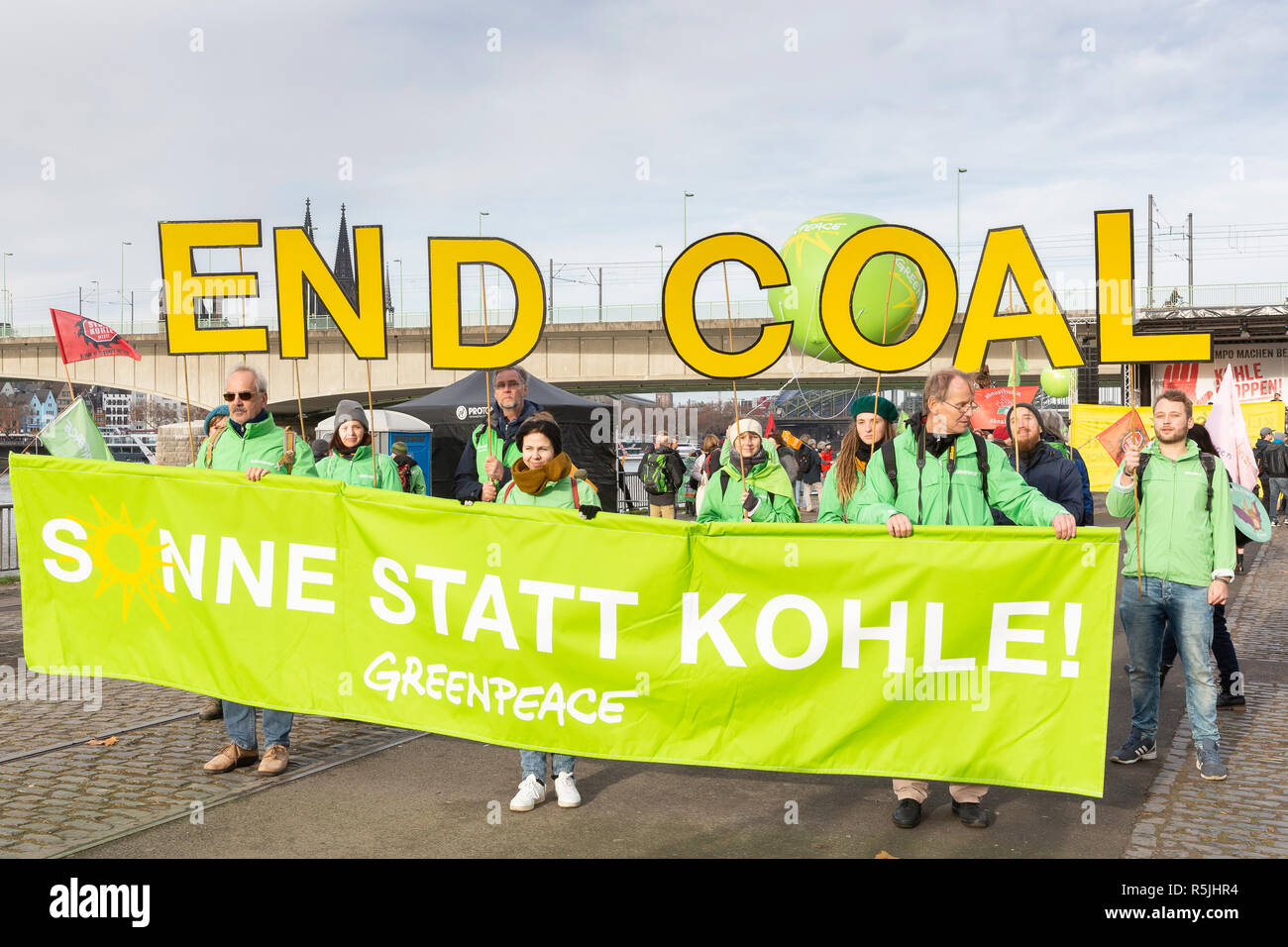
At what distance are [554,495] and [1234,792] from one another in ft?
12.1

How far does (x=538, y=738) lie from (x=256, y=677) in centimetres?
153

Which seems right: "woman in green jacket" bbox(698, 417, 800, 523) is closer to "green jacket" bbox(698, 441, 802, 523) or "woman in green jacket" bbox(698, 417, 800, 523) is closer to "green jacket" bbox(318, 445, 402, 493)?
"green jacket" bbox(698, 441, 802, 523)

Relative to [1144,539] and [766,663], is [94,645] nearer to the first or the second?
[766,663]

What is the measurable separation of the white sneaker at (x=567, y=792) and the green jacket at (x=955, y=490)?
6.04 ft

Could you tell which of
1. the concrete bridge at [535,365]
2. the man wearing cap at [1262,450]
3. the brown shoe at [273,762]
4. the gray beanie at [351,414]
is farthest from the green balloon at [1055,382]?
the brown shoe at [273,762]

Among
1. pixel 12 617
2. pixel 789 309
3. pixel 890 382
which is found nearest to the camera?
pixel 12 617

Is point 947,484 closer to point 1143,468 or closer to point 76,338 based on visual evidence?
point 1143,468

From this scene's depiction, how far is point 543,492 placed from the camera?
5477mm

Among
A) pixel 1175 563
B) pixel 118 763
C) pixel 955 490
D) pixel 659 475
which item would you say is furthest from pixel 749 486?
pixel 659 475

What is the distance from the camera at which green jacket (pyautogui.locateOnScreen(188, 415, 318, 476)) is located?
19.9 ft

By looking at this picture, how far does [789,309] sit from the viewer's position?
18016mm

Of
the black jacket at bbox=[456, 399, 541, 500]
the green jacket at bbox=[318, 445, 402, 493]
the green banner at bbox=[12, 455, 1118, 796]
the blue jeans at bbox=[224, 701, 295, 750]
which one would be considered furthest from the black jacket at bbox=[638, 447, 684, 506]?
the green banner at bbox=[12, 455, 1118, 796]

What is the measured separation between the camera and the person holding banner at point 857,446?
583cm
